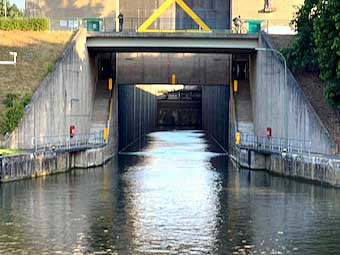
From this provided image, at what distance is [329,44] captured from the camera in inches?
2025

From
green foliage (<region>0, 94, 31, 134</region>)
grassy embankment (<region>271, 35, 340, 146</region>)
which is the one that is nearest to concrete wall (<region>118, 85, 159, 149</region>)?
grassy embankment (<region>271, 35, 340, 146</region>)

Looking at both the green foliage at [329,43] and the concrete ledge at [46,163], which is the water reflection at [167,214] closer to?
the concrete ledge at [46,163]

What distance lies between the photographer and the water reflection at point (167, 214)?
30688 millimetres

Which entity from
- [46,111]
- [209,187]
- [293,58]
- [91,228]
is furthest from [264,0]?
[91,228]

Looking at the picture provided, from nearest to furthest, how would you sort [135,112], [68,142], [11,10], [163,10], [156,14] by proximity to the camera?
[68,142]
[156,14]
[163,10]
[135,112]
[11,10]

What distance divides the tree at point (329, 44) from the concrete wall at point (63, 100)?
20231 mm

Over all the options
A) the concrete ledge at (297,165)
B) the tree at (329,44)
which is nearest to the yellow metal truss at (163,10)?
the concrete ledge at (297,165)

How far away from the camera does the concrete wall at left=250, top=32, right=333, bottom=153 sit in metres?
54.5

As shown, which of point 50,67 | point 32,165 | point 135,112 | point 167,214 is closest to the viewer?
point 167,214

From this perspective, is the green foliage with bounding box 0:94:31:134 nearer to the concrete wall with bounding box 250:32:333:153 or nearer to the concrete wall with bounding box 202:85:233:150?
the concrete wall with bounding box 250:32:333:153

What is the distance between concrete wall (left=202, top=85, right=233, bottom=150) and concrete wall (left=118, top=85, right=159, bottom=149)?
9377mm

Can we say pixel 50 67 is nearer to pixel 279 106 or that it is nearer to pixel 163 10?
pixel 279 106

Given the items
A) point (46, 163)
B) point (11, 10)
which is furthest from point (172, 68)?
point (11, 10)

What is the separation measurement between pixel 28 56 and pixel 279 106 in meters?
21.9
